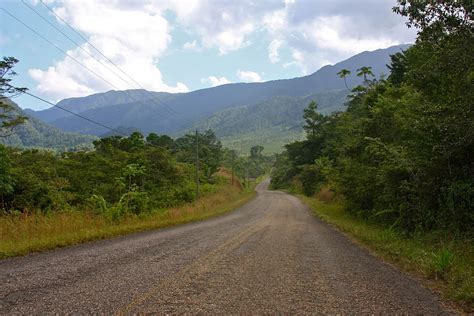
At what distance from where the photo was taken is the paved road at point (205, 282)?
17.5 ft

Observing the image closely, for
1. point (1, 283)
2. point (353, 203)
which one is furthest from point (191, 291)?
point (353, 203)

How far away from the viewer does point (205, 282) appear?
665cm

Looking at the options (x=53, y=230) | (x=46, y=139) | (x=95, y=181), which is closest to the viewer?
(x=53, y=230)

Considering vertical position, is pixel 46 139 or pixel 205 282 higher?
pixel 46 139

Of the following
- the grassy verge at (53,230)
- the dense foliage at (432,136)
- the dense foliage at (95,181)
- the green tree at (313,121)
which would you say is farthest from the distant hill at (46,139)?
the dense foliage at (432,136)

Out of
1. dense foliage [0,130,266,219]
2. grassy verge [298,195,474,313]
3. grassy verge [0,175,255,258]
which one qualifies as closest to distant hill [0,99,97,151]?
dense foliage [0,130,266,219]

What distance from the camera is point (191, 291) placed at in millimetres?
6047

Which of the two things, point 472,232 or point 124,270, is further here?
point 472,232

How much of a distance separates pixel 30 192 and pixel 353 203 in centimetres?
1748

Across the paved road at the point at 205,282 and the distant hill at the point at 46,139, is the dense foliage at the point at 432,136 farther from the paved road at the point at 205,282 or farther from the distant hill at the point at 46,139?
the distant hill at the point at 46,139

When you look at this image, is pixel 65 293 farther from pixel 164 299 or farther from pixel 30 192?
pixel 30 192

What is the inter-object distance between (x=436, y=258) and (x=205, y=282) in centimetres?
529

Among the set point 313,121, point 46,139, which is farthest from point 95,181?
point 46,139

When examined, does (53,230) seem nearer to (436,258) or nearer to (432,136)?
(436,258)
